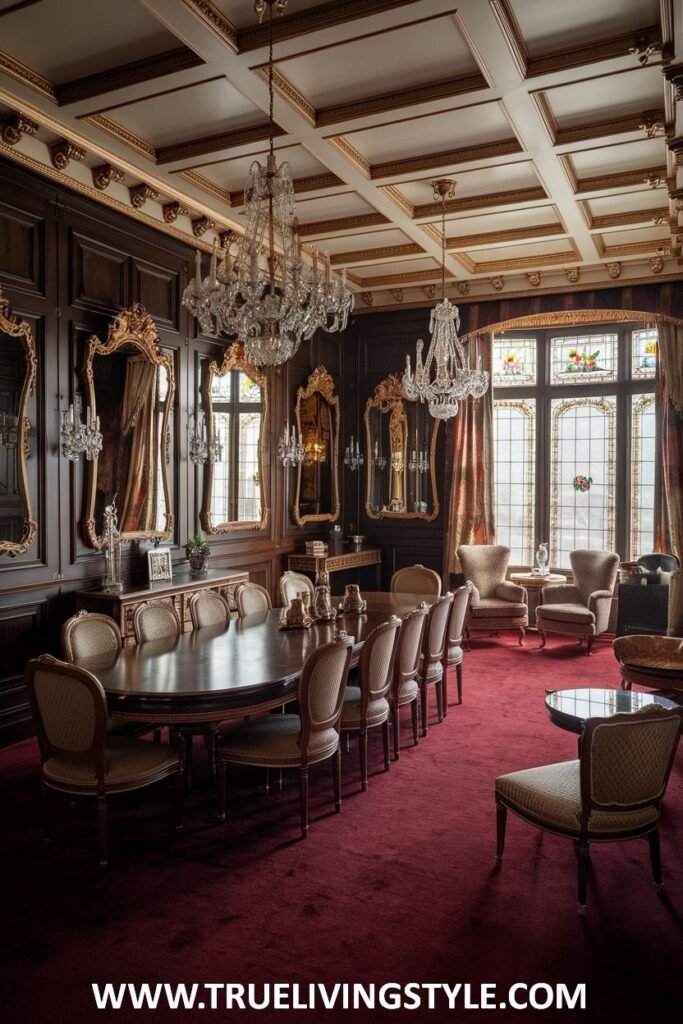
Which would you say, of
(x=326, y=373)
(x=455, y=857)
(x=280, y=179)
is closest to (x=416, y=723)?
(x=455, y=857)

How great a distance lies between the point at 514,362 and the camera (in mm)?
9055

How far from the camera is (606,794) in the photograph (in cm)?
284

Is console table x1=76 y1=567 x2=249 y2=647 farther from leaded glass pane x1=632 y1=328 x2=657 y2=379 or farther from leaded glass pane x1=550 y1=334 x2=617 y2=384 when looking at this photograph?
leaded glass pane x1=632 y1=328 x2=657 y2=379

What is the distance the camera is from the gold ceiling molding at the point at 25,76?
13.3 ft

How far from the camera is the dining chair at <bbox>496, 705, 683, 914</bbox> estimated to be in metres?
2.78

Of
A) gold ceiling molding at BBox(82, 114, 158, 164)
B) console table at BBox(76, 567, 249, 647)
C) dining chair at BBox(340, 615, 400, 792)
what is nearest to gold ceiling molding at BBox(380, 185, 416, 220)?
gold ceiling molding at BBox(82, 114, 158, 164)

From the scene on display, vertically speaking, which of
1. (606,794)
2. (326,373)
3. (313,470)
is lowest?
(606,794)

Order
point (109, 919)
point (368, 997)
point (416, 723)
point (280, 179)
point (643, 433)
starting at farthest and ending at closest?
point (643, 433) < point (416, 723) < point (280, 179) < point (109, 919) < point (368, 997)

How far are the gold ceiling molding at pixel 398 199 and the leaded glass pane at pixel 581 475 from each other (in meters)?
3.37

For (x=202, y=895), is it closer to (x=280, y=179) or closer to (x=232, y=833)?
(x=232, y=833)

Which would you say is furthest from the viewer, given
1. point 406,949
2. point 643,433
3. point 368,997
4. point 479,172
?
point 643,433

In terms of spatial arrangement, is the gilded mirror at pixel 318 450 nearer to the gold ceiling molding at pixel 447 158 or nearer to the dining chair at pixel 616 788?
the gold ceiling molding at pixel 447 158

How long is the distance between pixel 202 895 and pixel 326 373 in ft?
20.8

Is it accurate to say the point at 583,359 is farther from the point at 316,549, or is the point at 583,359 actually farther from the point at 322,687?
the point at 322,687
